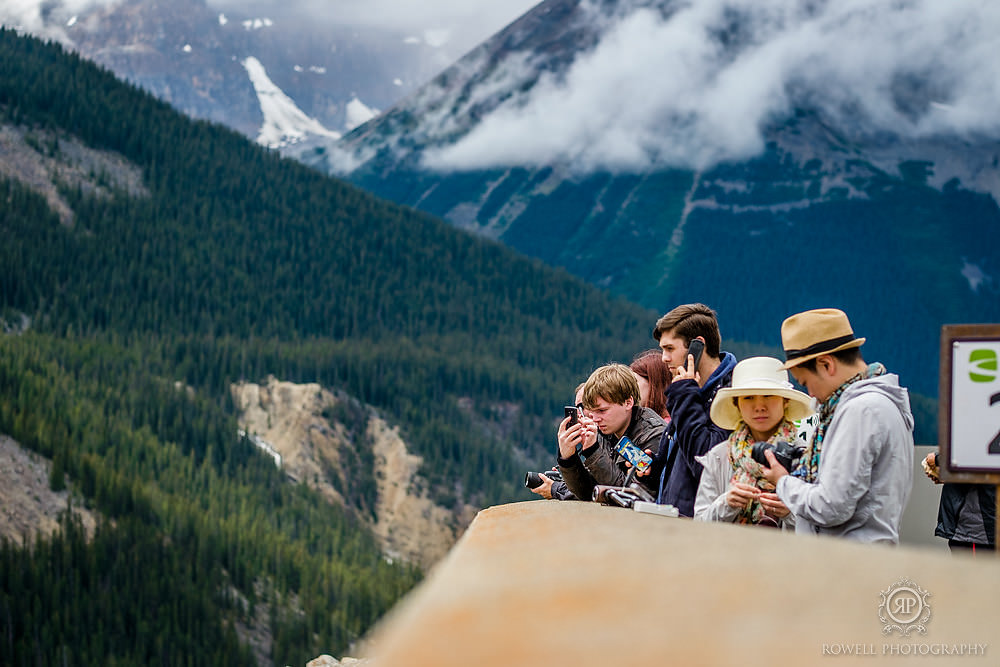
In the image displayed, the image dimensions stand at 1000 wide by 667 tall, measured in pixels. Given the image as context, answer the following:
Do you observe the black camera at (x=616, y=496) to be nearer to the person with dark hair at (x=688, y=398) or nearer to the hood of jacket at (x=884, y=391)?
the person with dark hair at (x=688, y=398)

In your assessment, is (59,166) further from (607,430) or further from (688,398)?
(688,398)

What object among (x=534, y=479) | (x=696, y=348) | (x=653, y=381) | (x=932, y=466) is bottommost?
(x=534, y=479)

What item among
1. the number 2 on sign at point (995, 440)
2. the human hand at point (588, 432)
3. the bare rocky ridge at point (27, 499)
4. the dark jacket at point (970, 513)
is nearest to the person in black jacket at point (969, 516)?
the dark jacket at point (970, 513)

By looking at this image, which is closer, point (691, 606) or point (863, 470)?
point (691, 606)

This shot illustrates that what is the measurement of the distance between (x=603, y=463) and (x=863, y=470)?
2570mm

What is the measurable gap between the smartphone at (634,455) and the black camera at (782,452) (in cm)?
143

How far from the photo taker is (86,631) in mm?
81812

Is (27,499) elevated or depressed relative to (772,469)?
depressed

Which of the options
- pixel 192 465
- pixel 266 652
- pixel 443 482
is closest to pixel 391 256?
pixel 443 482

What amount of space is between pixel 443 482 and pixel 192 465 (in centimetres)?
2901

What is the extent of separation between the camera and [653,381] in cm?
961

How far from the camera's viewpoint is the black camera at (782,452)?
680cm

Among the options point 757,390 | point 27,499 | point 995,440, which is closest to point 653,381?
point 757,390

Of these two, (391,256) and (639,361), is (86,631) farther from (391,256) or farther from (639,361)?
(391,256)
